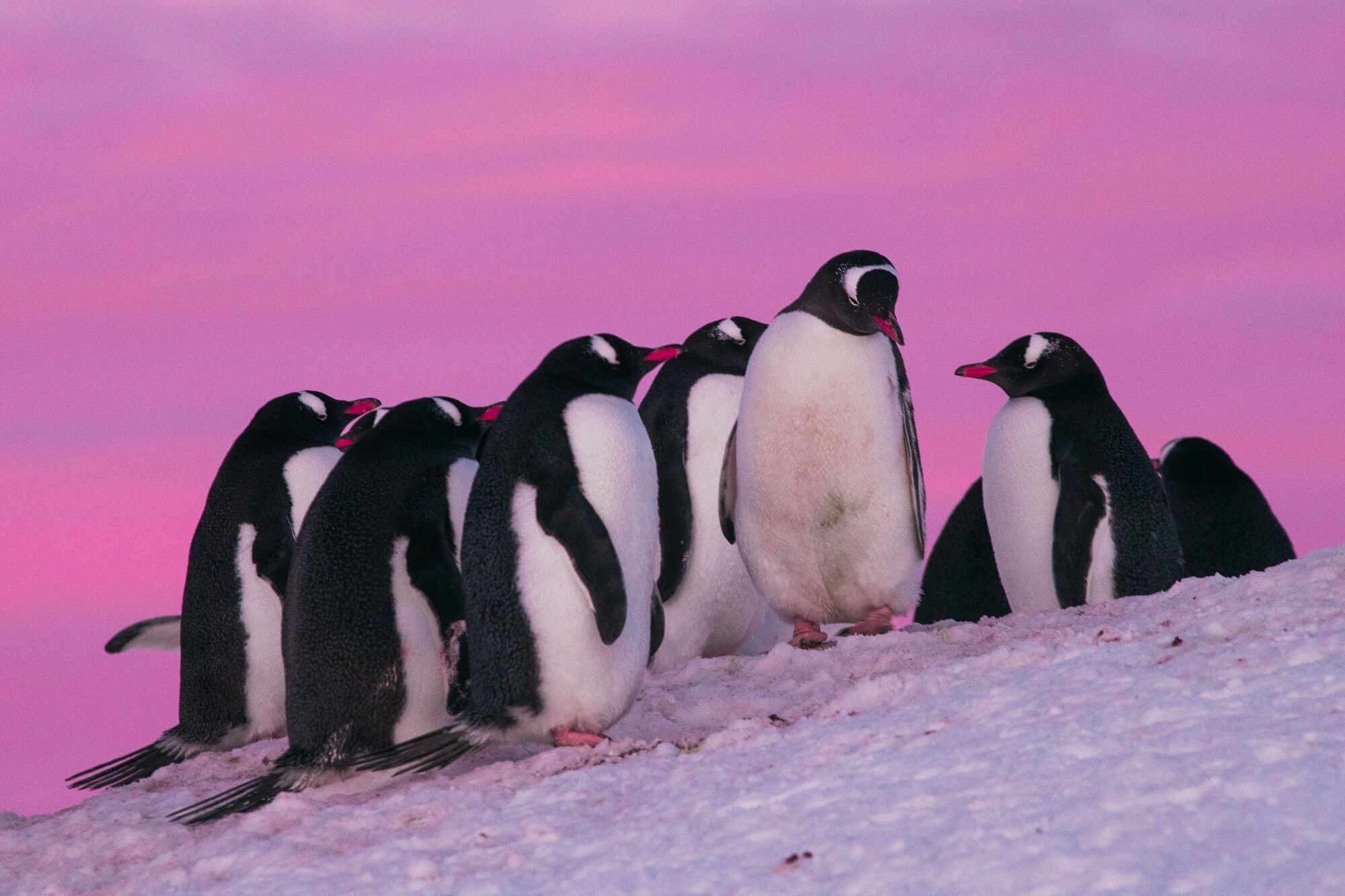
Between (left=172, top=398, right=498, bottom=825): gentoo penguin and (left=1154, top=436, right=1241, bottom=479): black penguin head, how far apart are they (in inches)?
200

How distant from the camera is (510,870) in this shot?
344 centimetres

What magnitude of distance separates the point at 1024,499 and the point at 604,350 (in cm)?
263

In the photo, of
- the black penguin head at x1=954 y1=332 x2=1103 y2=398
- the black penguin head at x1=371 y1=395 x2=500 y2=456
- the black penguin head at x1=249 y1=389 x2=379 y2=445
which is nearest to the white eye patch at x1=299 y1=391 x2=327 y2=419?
the black penguin head at x1=249 y1=389 x2=379 y2=445

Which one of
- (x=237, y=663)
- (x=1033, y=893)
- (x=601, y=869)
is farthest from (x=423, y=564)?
(x=1033, y=893)

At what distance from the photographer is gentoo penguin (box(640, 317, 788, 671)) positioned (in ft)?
22.9

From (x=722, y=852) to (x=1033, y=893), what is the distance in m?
0.74

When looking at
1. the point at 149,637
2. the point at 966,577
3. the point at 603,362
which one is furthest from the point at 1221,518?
the point at 149,637

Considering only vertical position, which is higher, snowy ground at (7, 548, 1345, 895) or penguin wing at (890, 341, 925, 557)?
penguin wing at (890, 341, 925, 557)

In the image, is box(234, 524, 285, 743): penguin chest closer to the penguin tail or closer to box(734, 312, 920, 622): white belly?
the penguin tail

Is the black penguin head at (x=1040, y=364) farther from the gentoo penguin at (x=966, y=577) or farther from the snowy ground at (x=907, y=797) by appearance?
the snowy ground at (x=907, y=797)

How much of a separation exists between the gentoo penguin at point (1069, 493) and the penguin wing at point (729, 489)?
4.16ft

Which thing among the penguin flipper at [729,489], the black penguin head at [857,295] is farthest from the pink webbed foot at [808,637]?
the black penguin head at [857,295]

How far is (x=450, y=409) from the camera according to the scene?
5375mm

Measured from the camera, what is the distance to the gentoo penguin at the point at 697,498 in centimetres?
698
